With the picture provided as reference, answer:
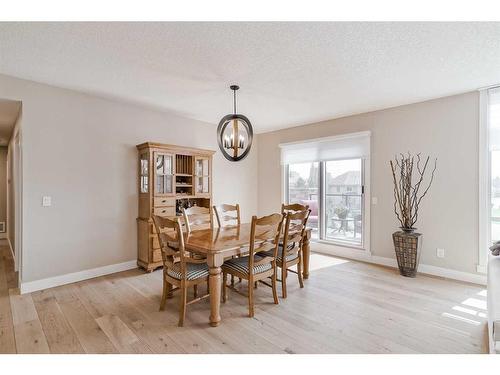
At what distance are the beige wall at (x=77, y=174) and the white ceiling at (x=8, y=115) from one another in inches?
8.3

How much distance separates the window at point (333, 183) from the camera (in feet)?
14.7

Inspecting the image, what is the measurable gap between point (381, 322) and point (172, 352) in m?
1.80

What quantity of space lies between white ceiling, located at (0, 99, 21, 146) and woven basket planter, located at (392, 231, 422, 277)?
5095mm

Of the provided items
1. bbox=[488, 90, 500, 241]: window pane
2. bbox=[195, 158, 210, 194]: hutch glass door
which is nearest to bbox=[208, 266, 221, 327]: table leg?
bbox=[195, 158, 210, 194]: hutch glass door

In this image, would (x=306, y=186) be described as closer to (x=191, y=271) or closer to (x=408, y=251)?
(x=408, y=251)

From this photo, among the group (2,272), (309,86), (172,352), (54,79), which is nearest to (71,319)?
(172,352)

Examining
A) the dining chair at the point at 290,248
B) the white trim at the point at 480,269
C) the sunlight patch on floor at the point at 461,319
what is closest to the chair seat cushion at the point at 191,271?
the dining chair at the point at 290,248

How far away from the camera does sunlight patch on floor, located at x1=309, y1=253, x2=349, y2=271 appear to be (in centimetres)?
406

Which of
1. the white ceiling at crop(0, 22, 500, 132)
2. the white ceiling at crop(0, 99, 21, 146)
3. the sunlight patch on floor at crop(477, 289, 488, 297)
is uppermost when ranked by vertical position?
the white ceiling at crop(0, 22, 500, 132)

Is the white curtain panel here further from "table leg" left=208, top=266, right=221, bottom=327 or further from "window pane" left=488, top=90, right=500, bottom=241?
"table leg" left=208, top=266, right=221, bottom=327
